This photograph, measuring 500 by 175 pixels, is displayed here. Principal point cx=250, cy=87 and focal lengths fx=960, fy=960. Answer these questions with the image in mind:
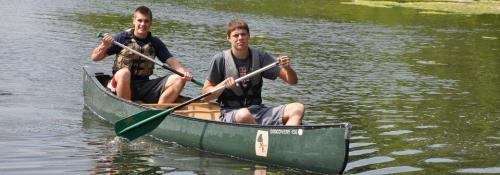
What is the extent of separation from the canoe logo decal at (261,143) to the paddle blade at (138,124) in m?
1.30

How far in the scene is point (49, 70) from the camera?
15797 millimetres

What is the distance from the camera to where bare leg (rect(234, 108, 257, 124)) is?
29.1 feet

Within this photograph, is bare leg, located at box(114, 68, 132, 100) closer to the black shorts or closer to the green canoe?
the green canoe

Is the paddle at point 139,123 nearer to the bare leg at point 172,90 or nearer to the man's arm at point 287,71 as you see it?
the bare leg at point 172,90

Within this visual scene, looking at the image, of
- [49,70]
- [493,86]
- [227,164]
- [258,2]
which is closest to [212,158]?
[227,164]

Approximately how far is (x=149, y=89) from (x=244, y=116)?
243cm

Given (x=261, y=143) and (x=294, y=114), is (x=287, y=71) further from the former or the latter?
(x=261, y=143)

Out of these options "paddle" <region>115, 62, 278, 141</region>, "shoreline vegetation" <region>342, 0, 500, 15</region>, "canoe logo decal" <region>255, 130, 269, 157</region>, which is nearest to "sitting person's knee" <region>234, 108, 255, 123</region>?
"canoe logo decal" <region>255, 130, 269, 157</region>

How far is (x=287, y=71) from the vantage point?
8.98 metres

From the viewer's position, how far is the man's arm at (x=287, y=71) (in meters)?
8.74

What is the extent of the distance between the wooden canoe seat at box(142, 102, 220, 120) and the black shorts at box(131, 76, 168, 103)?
0.38m

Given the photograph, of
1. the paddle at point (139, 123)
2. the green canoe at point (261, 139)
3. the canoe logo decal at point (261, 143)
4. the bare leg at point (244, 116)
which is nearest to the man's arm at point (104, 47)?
the green canoe at point (261, 139)

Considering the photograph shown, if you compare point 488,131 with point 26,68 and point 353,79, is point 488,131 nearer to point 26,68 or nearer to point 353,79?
point 353,79

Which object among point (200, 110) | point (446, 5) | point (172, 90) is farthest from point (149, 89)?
point (446, 5)
